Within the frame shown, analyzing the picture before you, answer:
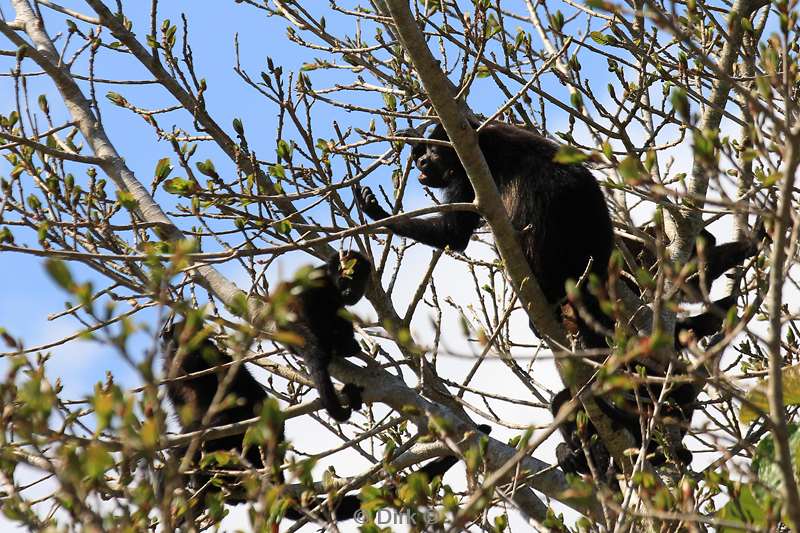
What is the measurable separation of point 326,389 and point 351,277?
3.44ft

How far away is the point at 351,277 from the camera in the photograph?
22.5 ft

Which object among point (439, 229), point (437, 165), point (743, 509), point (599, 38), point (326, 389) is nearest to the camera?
point (743, 509)

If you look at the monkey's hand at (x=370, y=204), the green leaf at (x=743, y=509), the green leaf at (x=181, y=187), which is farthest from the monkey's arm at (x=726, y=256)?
the green leaf at (x=181, y=187)

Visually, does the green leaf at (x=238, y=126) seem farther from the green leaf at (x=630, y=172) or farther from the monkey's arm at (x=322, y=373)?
the green leaf at (x=630, y=172)

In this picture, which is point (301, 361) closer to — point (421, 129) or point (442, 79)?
point (421, 129)

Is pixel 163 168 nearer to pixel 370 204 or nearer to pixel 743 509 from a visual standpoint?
pixel 370 204

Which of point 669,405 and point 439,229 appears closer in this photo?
point 669,405

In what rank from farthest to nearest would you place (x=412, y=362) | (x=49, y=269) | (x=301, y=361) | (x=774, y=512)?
(x=301, y=361), (x=412, y=362), (x=774, y=512), (x=49, y=269)

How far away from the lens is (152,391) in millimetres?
2520

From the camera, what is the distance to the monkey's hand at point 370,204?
291 inches

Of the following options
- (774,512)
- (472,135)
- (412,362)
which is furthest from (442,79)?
(774,512)

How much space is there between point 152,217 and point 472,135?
2.22 m

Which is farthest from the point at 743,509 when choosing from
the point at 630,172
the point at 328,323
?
the point at 328,323

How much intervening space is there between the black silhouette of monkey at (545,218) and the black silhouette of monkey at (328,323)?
0.59 meters
